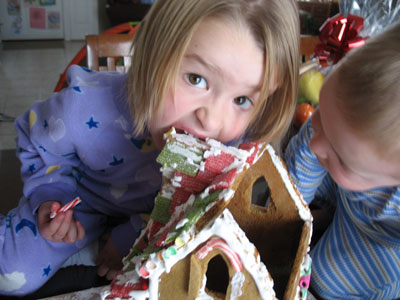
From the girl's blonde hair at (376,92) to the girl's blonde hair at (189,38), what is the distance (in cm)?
14

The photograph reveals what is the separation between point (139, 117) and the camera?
23.9 inches

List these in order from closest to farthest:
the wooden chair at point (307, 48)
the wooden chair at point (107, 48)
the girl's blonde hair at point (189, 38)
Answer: the girl's blonde hair at point (189, 38) < the wooden chair at point (107, 48) < the wooden chair at point (307, 48)

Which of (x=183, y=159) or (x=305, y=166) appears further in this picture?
(x=305, y=166)

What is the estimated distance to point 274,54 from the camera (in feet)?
1.70

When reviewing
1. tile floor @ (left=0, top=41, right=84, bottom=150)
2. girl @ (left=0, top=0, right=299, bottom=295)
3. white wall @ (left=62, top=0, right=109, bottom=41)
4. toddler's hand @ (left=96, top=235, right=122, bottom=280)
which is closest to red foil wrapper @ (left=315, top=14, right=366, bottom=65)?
girl @ (left=0, top=0, right=299, bottom=295)

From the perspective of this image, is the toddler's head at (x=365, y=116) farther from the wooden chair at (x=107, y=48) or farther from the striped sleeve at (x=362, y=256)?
the wooden chair at (x=107, y=48)

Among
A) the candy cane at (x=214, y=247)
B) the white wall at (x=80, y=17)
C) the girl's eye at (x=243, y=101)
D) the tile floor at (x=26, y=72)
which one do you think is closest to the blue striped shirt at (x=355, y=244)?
the girl's eye at (x=243, y=101)

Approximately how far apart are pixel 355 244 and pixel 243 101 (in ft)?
1.36

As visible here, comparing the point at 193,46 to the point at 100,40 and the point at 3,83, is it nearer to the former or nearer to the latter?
the point at 100,40

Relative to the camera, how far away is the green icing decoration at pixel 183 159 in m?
0.34

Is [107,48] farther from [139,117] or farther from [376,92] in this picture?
[376,92]

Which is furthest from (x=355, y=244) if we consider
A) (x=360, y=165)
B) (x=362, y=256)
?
(x=360, y=165)

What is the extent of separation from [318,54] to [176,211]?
91 cm

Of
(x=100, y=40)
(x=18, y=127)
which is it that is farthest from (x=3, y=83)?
(x=18, y=127)
